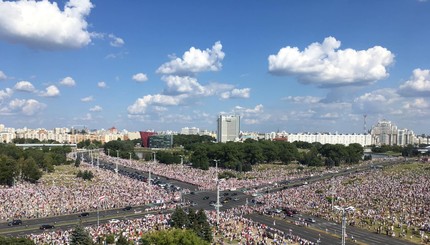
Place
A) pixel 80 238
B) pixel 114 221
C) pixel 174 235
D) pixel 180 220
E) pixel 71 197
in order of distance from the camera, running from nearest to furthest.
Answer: pixel 174 235 < pixel 80 238 < pixel 180 220 < pixel 114 221 < pixel 71 197

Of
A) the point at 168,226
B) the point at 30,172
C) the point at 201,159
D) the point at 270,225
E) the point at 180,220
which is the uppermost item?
the point at 201,159

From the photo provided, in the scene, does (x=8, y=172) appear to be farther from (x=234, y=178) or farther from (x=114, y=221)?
(x=234, y=178)

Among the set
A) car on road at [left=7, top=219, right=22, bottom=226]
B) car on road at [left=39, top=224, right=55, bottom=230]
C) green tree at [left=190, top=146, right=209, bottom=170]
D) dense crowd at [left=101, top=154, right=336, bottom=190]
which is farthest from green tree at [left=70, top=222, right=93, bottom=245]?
green tree at [left=190, top=146, right=209, bottom=170]

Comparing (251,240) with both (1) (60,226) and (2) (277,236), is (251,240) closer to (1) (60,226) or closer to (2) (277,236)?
(2) (277,236)

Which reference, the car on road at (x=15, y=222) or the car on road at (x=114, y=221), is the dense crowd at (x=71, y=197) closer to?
the car on road at (x=15, y=222)

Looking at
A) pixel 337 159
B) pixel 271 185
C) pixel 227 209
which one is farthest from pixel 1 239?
pixel 337 159

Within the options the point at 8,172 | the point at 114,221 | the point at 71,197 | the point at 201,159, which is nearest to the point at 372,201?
the point at 114,221

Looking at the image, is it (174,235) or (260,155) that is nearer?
(174,235)

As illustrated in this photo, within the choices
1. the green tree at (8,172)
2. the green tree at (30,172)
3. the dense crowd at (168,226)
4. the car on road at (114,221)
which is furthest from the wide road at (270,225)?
the green tree at (30,172)
